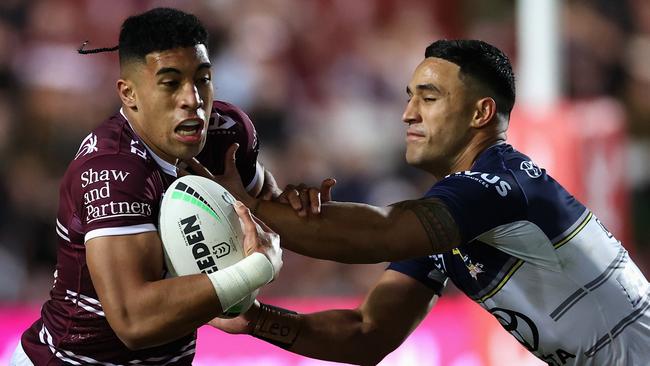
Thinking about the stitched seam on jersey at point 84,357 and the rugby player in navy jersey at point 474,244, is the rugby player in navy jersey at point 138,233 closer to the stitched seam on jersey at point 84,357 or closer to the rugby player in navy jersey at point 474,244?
the stitched seam on jersey at point 84,357

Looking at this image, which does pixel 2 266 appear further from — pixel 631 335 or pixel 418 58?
pixel 631 335

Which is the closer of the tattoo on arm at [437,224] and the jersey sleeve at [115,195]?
the jersey sleeve at [115,195]

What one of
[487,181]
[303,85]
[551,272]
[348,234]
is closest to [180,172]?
[348,234]

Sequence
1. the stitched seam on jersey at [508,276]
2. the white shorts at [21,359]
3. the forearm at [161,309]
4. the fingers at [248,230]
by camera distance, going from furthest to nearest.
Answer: the stitched seam on jersey at [508,276] → the white shorts at [21,359] → the fingers at [248,230] → the forearm at [161,309]

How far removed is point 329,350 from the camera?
230 inches

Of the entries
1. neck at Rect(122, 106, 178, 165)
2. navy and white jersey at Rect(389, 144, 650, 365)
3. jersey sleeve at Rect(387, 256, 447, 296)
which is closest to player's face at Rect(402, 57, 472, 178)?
navy and white jersey at Rect(389, 144, 650, 365)

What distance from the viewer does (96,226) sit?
4379 millimetres

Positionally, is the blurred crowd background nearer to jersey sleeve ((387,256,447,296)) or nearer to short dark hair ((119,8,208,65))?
jersey sleeve ((387,256,447,296))

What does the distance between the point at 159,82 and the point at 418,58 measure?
776 centimetres

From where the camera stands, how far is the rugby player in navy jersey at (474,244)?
497 cm

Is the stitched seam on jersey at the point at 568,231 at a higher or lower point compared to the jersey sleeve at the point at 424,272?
higher

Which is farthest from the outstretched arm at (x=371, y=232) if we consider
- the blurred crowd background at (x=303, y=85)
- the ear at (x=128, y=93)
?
the blurred crowd background at (x=303, y=85)

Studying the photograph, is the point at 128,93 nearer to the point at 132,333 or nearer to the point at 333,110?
the point at 132,333

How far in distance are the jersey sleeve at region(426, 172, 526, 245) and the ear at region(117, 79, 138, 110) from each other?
1.27 metres
